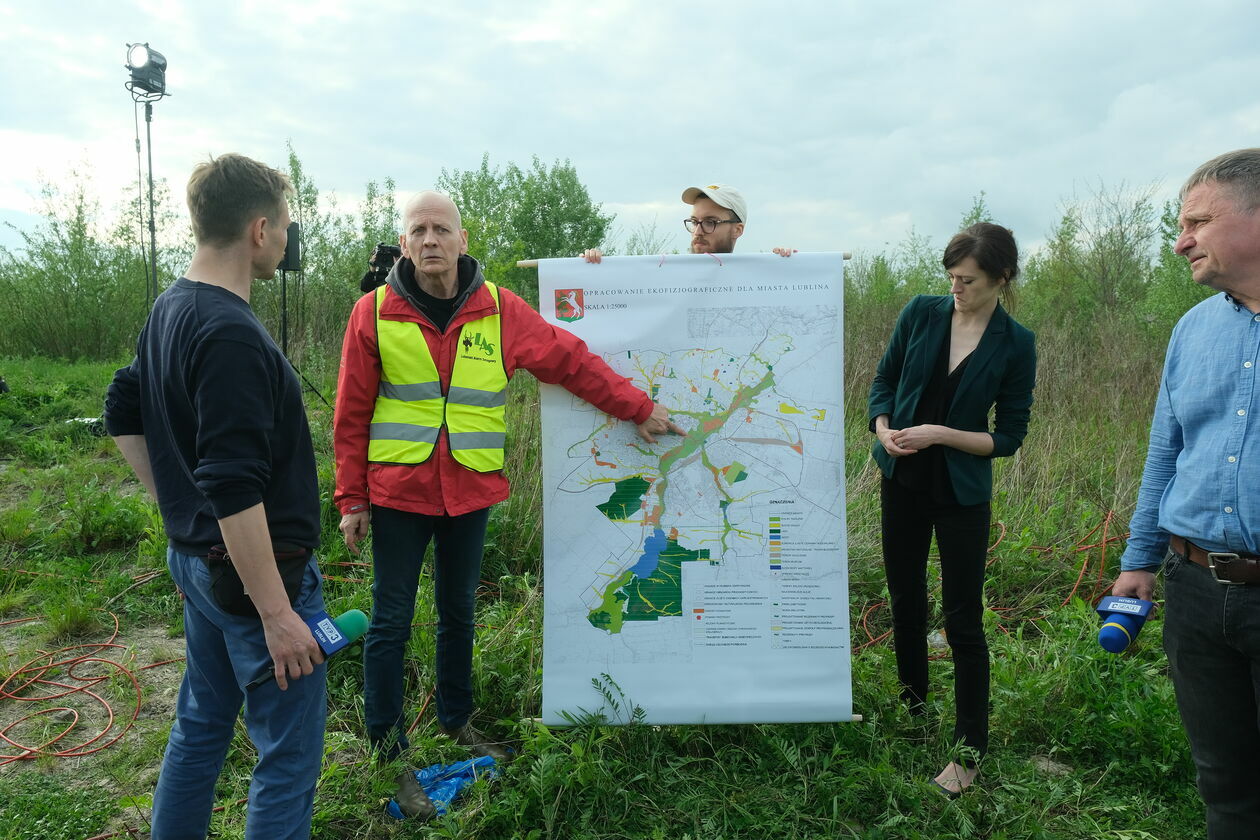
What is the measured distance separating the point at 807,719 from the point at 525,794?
961 mm

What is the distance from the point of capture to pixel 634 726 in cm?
272

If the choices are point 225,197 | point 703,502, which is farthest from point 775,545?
point 225,197

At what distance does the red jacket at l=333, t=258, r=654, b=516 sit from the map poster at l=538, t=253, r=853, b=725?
0.10 metres

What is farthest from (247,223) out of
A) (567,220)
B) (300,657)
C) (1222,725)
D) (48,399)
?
(567,220)

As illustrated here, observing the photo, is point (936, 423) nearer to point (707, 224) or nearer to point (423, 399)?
point (707, 224)

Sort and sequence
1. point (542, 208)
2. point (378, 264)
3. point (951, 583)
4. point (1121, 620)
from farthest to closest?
point (542, 208)
point (378, 264)
point (951, 583)
point (1121, 620)

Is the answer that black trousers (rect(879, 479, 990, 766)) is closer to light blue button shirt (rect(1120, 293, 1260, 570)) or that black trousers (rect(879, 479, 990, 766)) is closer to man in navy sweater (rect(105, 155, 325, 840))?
light blue button shirt (rect(1120, 293, 1260, 570))

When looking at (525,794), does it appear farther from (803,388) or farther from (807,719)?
(803,388)

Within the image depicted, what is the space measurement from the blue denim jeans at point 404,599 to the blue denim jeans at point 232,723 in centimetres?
64

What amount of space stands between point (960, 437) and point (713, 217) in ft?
4.03

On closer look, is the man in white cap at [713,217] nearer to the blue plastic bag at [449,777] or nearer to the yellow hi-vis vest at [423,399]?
the yellow hi-vis vest at [423,399]

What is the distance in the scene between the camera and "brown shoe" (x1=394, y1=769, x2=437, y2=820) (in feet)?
8.22

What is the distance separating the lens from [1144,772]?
285 cm

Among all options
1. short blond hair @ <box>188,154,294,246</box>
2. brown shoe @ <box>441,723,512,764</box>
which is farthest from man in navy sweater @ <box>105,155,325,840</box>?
brown shoe @ <box>441,723,512,764</box>
